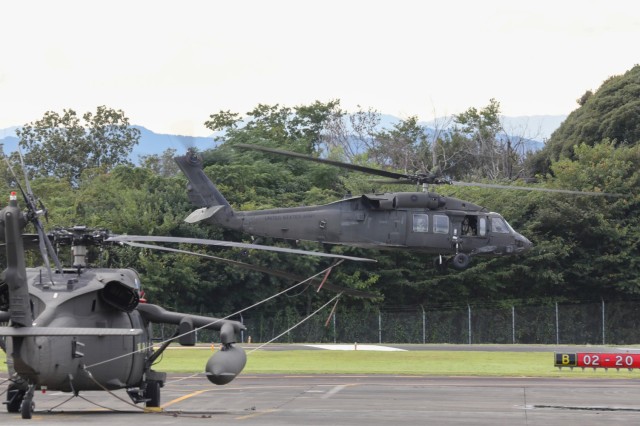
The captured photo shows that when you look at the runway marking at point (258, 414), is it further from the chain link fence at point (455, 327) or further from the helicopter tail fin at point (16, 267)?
the chain link fence at point (455, 327)

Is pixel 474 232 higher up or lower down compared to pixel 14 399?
higher up

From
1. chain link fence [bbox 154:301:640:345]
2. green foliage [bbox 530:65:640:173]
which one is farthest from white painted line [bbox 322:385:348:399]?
green foliage [bbox 530:65:640:173]

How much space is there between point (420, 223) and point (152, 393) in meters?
18.7

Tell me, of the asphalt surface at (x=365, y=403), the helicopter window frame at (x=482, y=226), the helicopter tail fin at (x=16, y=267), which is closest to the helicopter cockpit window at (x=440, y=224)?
the helicopter window frame at (x=482, y=226)

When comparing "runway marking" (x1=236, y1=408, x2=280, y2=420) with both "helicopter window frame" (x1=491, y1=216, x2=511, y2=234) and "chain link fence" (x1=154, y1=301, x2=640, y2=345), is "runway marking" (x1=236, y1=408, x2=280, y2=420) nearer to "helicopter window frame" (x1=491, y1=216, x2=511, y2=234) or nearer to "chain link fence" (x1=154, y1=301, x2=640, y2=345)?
"helicopter window frame" (x1=491, y1=216, x2=511, y2=234)

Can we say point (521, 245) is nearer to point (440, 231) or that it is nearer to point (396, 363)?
point (440, 231)

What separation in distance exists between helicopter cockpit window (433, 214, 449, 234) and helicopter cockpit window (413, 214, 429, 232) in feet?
1.10

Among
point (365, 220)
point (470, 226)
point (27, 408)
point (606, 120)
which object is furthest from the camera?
point (606, 120)

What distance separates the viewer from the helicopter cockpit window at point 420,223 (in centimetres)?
3853

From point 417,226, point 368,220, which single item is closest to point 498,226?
point 417,226

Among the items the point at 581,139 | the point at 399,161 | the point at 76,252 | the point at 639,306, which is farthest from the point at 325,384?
the point at 399,161

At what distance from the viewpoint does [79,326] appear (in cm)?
1930

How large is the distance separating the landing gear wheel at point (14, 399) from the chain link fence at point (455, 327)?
35.7m

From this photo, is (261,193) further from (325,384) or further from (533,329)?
(325,384)
